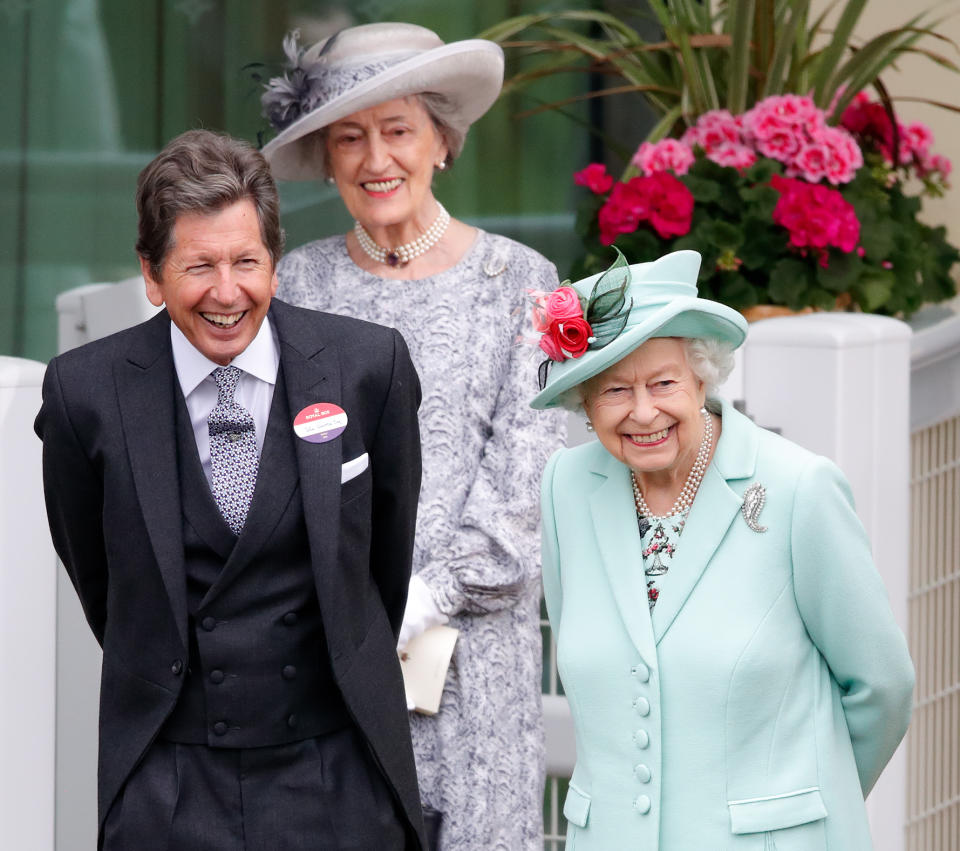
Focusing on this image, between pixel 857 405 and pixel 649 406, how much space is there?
1.22m

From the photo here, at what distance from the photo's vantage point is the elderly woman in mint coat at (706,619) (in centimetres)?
217

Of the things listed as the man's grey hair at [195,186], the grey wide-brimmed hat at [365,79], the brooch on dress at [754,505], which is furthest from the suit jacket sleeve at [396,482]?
the grey wide-brimmed hat at [365,79]

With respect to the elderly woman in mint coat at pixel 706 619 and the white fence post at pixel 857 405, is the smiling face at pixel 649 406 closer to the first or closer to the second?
the elderly woman in mint coat at pixel 706 619

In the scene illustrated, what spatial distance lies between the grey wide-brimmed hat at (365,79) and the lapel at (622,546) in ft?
3.15

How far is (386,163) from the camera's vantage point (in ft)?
9.90

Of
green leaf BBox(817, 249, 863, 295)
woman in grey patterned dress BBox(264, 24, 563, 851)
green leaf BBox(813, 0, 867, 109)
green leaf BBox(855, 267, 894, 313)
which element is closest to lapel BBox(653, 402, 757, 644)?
woman in grey patterned dress BBox(264, 24, 563, 851)

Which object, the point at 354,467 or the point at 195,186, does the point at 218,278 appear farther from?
the point at 354,467

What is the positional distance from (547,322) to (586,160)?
3.31 m

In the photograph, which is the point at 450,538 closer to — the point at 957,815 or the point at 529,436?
the point at 529,436

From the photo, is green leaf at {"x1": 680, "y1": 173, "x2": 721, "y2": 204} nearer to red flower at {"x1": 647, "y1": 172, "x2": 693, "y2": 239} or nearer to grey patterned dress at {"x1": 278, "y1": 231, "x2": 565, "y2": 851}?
red flower at {"x1": 647, "y1": 172, "x2": 693, "y2": 239}

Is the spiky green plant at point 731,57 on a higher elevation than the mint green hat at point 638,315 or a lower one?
higher

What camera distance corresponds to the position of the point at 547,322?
223 centimetres

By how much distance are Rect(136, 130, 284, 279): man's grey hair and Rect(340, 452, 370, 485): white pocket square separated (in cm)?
31

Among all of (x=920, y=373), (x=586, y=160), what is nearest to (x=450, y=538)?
(x=920, y=373)
